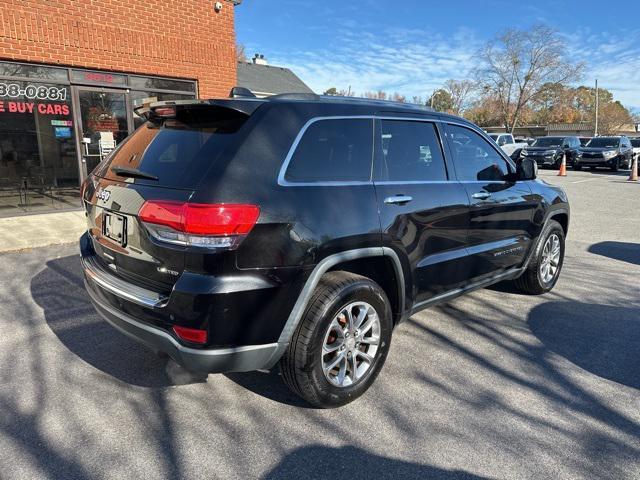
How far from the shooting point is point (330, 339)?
9.59ft

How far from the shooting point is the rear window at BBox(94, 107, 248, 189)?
8.33ft

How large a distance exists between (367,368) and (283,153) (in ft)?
4.88

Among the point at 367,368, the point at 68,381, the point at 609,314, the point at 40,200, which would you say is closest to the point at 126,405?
the point at 68,381

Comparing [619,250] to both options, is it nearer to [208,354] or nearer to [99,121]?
[208,354]

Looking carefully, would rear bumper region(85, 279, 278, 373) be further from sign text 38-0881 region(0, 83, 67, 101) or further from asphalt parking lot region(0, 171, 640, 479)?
sign text 38-0881 region(0, 83, 67, 101)

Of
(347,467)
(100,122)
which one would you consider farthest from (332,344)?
(100,122)

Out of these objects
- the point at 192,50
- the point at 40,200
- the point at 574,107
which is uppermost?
the point at 574,107

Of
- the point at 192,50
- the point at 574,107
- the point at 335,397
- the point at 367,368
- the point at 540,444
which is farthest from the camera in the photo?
the point at 574,107

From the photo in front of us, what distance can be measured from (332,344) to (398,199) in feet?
3.46

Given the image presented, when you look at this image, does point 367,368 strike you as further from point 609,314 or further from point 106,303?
point 609,314

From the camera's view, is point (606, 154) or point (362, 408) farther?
point (606, 154)

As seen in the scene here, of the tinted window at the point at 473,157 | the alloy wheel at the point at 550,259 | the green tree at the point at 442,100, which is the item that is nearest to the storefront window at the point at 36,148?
the tinted window at the point at 473,157

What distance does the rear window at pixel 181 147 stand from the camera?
2539mm

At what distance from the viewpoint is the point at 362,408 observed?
2951mm
